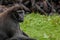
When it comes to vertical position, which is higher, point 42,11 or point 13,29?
point 13,29

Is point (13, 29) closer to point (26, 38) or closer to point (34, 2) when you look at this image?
point (26, 38)

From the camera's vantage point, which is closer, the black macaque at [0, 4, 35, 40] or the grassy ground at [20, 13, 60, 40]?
the black macaque at [0, 4, 35, 40]

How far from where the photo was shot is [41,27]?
29.5 feet

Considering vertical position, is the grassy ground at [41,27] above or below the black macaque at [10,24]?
below

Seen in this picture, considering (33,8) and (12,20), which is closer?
(12,20)

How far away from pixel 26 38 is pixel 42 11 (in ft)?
15.4

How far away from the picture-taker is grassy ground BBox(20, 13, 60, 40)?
789cm

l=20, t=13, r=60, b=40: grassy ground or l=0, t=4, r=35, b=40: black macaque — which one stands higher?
l=0, t=4, r=35, b=40: black macaque

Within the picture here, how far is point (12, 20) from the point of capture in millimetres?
6793

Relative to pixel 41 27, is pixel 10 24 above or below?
above

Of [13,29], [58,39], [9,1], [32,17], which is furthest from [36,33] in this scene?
[9,1]

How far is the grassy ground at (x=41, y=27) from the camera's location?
7891 millimetres

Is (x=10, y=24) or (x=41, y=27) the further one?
(x=41, y=27)

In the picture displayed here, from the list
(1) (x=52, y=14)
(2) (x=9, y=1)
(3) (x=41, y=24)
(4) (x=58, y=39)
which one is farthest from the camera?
(2) (x=9, y=1)
